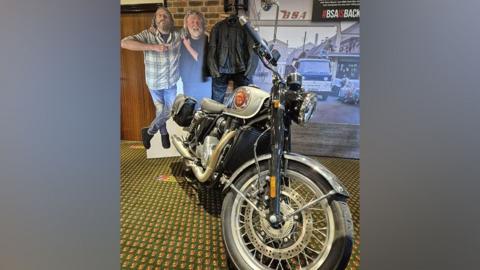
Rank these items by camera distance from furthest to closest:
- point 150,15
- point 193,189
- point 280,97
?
point 150,15 < point 193,189 < point 280,97

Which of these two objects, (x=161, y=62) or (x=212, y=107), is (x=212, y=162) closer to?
(x=212, y=107)

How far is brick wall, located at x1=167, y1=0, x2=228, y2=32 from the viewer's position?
372 cm

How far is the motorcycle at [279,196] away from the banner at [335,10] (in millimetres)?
2398

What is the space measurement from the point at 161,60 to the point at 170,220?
6.82ft

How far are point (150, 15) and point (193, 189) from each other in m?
2.44

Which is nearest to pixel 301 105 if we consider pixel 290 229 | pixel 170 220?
pixel 290 229

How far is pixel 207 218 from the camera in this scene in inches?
83.0

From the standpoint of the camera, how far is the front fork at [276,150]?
1441 millimetres

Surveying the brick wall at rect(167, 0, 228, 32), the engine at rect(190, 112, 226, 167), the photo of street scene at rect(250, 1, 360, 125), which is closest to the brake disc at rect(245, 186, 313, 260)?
the engine at rect(190, 112, 226, 167)

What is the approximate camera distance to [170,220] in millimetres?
2059

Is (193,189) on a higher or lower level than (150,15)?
lower

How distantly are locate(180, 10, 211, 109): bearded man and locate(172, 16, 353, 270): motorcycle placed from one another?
6.34 ft
